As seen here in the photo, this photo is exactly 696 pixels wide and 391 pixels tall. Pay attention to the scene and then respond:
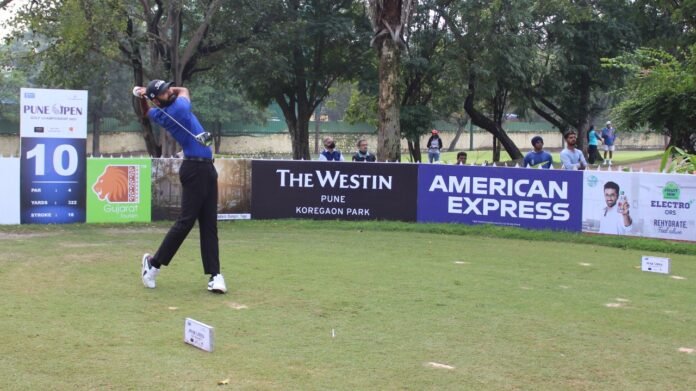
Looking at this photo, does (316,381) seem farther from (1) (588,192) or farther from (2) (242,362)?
(1) (588,192)

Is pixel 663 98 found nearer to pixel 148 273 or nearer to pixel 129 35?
pixel 148 273

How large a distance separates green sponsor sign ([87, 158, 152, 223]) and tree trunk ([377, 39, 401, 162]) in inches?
251

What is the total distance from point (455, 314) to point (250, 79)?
24.5 m

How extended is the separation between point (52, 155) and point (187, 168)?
7.36m

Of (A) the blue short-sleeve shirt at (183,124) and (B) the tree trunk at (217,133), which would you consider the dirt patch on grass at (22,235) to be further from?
(B) the tree trunk at (217,133)

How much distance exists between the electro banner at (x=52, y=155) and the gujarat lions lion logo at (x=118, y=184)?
0.34m

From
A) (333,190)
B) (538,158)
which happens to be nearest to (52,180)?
(333,190)

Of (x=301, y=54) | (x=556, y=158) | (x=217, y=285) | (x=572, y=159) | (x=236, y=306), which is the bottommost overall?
(x=236, y=306)

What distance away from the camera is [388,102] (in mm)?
19438

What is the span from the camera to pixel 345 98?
76625 millimetres

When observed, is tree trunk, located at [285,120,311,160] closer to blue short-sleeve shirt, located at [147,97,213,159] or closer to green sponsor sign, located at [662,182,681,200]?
green sponsor sign, located at [662,182,681,200]

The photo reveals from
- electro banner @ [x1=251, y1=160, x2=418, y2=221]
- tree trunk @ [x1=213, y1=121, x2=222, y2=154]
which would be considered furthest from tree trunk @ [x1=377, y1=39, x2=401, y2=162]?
tree trunk @ [x1=213, y1=121, x2=222, y2=154]

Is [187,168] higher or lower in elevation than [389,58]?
lower

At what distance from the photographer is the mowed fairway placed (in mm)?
5504
